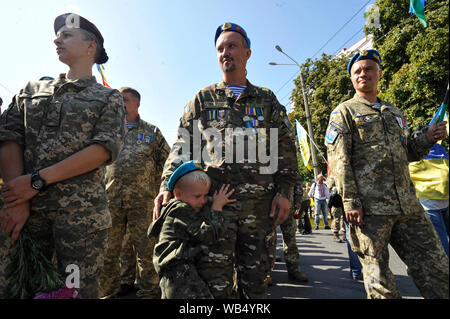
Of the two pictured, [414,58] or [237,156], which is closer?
[237,156]

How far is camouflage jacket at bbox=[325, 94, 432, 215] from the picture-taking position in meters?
2.22

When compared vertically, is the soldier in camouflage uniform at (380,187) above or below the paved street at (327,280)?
above

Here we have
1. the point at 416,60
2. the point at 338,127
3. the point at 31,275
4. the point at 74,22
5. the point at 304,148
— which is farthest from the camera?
the point at 416,60

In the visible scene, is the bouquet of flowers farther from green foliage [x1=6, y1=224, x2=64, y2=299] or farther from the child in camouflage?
the child in camouflage

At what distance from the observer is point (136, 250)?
3.47m

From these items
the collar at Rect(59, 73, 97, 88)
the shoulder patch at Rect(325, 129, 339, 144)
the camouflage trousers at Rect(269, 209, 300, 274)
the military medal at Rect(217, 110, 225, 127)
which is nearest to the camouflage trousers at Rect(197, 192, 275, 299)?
the military medal at Rect(217, 110, 225, 127)

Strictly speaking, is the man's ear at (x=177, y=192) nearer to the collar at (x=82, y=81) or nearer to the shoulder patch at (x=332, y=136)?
the collar at (x=82, y=81)

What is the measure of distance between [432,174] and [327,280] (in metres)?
1.98

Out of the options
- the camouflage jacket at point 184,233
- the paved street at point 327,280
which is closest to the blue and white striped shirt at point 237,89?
the camouflage jacket at point 184,233

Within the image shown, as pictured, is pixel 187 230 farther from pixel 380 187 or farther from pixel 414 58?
pixel 414 58

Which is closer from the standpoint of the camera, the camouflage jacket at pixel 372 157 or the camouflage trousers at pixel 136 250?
the camouflage jacket at pixel 372 157

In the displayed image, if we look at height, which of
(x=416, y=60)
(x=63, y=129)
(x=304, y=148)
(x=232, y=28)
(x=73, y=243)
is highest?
(x=416, y=60)


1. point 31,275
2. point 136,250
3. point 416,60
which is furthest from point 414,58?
point 31,275

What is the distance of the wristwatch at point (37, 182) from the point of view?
59.9 inches
